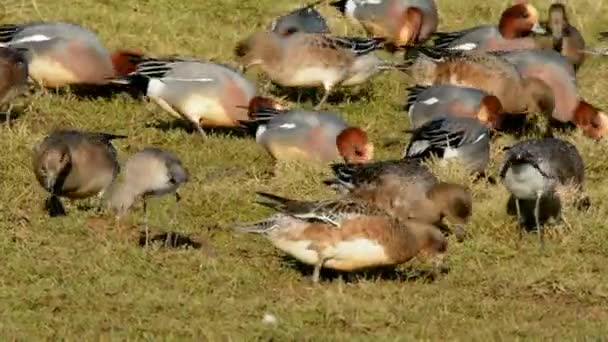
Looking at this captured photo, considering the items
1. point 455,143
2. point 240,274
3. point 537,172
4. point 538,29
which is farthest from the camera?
point 538,29

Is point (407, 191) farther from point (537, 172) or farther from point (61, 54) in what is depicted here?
point (61, 54)

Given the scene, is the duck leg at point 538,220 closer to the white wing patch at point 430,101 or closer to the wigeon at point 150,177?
the wigeon at point 150,177

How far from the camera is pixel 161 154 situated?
8359mm

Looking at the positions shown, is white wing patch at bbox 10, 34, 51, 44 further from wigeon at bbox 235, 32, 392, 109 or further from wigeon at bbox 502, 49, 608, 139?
wigeon at bbox 502, 49, 608, 139

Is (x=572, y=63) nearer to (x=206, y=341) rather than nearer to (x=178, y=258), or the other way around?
(x=178, y=258)

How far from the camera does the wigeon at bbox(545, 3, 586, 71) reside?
43.0ft

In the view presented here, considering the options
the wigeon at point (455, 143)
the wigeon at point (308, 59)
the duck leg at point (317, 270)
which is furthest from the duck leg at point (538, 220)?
the wigeon at point (308, 59)

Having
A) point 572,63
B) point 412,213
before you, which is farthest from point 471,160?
point 572,63

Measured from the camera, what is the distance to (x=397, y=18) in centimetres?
1408

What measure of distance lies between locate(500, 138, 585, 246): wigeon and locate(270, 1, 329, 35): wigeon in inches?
170

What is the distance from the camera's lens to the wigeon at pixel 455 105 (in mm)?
10812

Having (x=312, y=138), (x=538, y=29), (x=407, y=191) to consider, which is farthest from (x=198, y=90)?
(x=538, y=29)

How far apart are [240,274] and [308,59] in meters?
4.68

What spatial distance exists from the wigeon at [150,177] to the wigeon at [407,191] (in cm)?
101
